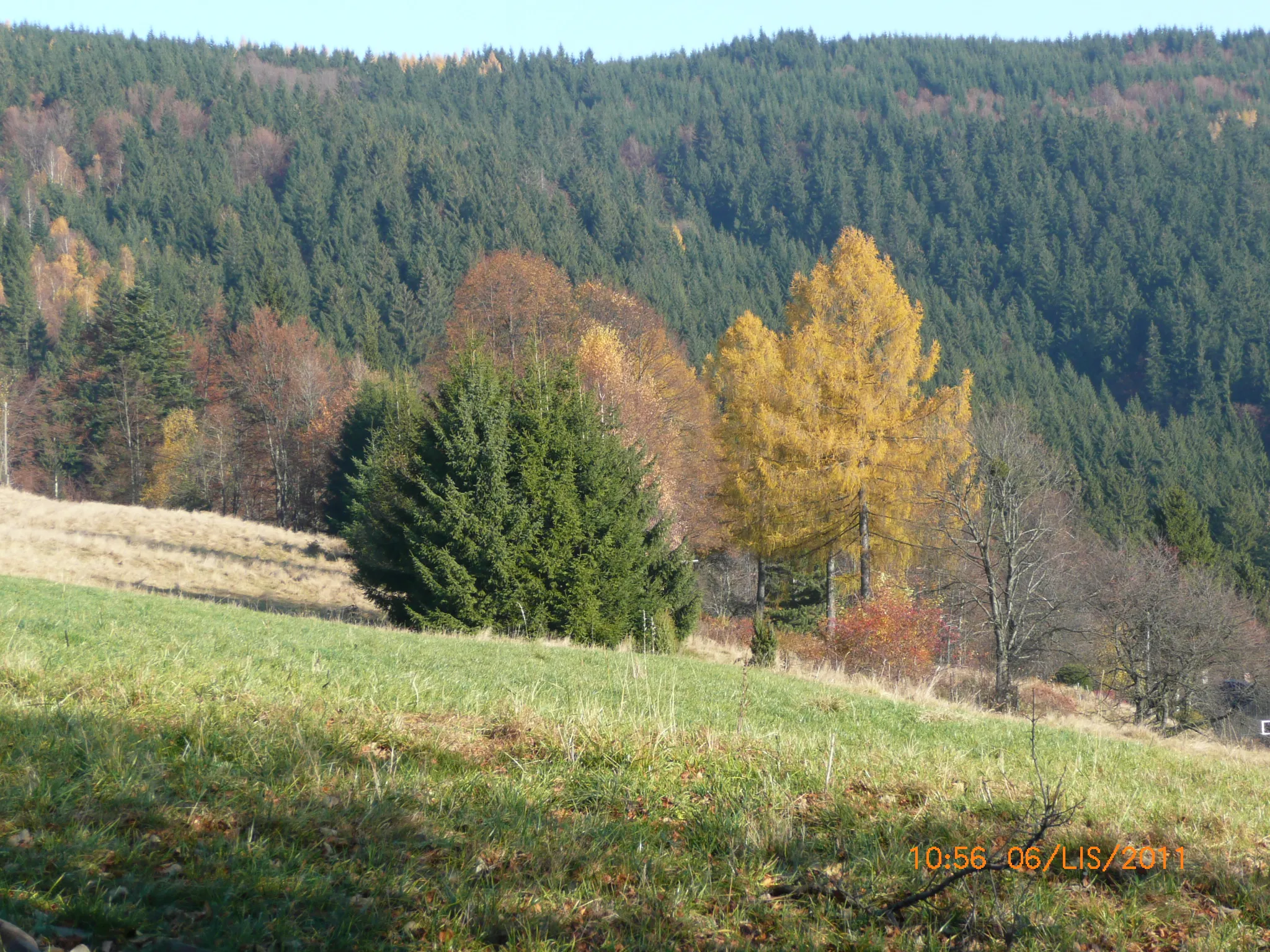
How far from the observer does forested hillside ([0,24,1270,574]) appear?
242 feet

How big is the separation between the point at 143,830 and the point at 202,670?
102 inches

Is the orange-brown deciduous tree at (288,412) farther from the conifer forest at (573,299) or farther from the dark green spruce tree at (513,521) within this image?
the dark green spruce tree at (513,521)

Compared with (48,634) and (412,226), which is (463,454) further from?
(412,226)

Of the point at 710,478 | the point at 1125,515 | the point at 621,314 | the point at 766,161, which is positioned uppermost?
the point at 766,161

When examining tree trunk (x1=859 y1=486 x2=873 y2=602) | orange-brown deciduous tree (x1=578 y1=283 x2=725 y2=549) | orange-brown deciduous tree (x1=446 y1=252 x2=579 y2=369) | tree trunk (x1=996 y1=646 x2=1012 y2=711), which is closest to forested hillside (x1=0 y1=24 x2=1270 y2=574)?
orange-brown deciduous tree (x1=446 y1=252 x2=579 y2=369)

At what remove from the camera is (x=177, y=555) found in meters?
28.7

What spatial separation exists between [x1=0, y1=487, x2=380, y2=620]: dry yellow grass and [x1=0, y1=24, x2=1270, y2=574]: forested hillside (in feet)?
55.8

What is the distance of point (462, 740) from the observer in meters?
4.89

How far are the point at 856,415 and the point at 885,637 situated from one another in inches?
247

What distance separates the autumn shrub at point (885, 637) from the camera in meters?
20.8

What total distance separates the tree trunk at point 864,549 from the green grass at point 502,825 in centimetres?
1726

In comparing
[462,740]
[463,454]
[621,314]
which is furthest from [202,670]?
[621,314]
